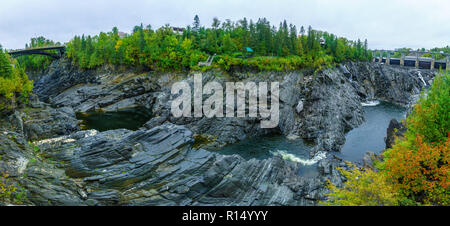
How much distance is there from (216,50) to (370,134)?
135ft

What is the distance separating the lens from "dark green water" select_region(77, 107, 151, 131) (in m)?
51.9

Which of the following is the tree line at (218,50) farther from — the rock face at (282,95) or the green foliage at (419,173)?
the green foliage at (419,173)

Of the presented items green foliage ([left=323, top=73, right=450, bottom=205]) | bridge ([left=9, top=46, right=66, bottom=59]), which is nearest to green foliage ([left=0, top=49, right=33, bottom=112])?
bridge ([left=9, top=46, right=66, bottom=59])

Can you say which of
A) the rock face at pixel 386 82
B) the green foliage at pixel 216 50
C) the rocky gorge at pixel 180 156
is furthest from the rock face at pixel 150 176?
the rock face at pixel 386 82

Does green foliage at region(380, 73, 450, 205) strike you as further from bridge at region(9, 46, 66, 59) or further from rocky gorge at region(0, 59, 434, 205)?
bridge at region(9, 46, 66, 59)

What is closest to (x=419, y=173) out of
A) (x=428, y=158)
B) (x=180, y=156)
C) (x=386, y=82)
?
(x=428, y=158)

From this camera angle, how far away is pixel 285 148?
138ft

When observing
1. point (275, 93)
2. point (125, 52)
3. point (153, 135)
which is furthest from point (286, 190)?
point (125, 52)

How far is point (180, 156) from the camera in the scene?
92.6 ft

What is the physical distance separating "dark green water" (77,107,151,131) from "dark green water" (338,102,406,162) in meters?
40.1

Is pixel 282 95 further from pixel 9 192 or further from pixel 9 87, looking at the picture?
pixel 9 192
